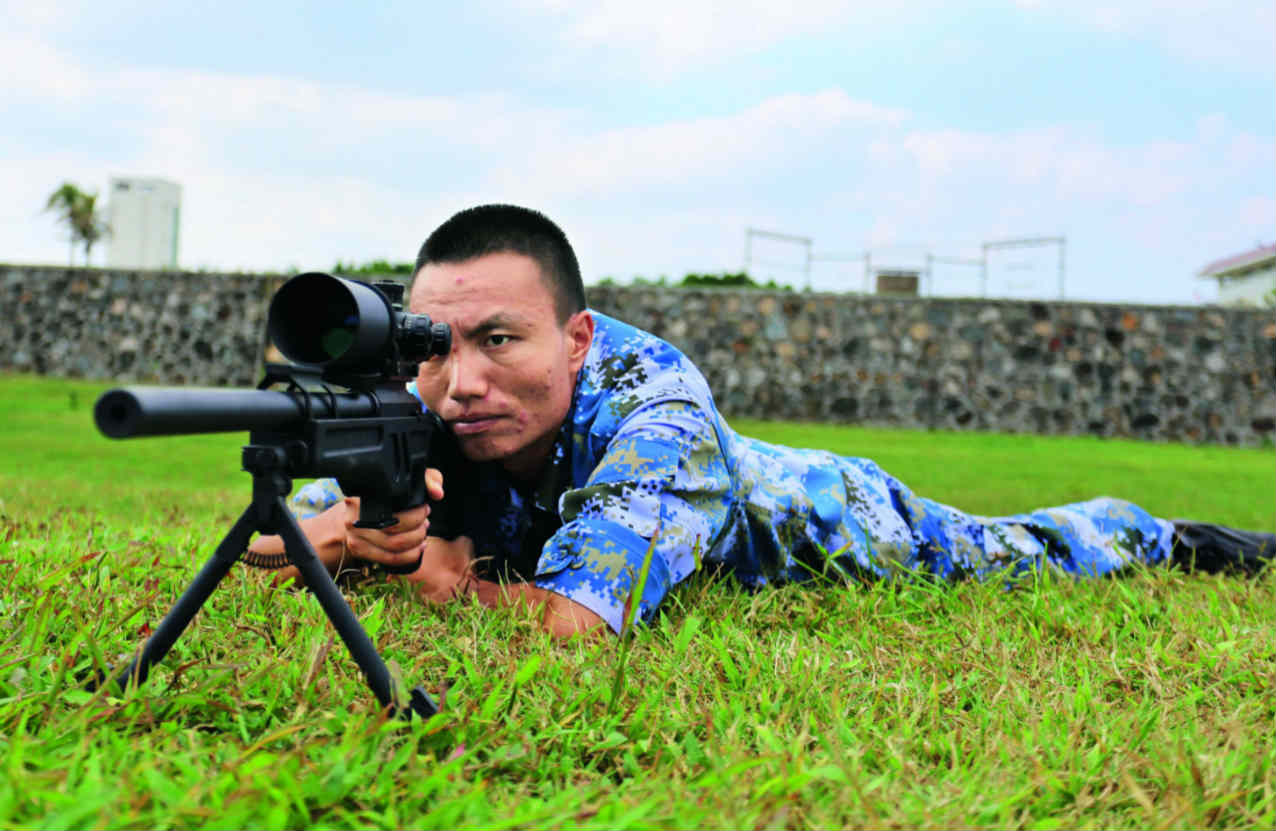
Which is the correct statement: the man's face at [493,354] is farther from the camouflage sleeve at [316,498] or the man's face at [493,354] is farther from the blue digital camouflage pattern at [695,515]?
the camouflage sleeve at [316,498]

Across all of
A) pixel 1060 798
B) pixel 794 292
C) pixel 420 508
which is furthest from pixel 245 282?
pixel 1060 798

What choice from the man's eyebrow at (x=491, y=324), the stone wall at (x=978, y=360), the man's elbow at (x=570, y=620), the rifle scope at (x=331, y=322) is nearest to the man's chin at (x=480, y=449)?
the man's eyebrow at (x=491, y=324)

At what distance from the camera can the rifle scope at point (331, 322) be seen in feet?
5.15

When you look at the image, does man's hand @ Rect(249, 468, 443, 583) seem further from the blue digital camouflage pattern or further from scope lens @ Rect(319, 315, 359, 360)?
scope lens @ Rect(319, 315, 359, 360)

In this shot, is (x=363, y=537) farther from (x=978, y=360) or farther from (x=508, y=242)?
(x=978, y=360)

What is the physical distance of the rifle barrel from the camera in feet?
3.88

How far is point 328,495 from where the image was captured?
3107mm

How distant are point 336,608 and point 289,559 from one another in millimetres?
109

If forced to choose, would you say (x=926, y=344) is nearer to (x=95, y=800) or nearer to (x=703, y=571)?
(x=703, y=571)

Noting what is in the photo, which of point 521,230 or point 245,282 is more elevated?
point 245,282

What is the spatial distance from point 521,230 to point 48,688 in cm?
150

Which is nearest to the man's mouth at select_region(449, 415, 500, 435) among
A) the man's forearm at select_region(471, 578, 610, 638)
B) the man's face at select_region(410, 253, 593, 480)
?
the man's face at select_region(410, 253, 593, 480)

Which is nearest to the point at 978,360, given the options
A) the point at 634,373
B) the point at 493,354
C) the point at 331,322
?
the point at 634,373

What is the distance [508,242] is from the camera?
8.36 feet
